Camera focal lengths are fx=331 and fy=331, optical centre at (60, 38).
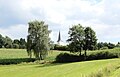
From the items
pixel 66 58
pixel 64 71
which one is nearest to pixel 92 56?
pixel 66 58

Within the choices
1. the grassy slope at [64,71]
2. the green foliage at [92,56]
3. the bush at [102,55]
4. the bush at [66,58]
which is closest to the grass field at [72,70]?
the grassy slope at [64,71]

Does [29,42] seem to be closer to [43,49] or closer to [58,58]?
[43,49]

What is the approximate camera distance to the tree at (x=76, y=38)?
9400 centimetres

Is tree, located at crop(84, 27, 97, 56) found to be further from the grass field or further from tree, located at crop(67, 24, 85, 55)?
the grass field

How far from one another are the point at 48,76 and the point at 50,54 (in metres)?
59.1

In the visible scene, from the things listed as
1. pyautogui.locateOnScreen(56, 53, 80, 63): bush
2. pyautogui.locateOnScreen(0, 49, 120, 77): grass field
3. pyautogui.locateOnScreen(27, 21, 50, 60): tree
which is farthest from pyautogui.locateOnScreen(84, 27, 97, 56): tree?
pyautogui.locateOnScreen(0, 49, 120, 77): grass field

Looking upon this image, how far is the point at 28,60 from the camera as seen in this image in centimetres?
9375

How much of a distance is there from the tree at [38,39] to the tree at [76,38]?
6.99 meters

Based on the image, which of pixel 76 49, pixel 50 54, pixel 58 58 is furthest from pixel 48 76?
pixel 50 54

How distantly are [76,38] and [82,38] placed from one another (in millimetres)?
1879

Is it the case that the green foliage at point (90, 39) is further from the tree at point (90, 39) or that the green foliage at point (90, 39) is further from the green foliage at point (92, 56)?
the green foliage at point (92, 56)

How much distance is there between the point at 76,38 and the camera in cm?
9550

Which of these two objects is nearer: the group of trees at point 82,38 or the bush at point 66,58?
the bush at point 66,58

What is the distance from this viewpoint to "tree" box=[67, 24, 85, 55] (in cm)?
9400
